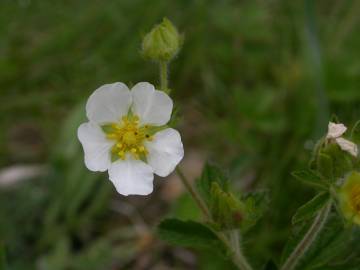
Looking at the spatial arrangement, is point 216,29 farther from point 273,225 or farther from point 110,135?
point 110,135

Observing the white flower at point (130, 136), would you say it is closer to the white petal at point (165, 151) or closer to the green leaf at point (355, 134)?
the white petal at point (165, 151)

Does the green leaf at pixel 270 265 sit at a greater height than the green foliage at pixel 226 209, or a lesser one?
lesser

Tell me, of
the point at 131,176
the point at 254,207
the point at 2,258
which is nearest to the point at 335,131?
the point at 254,207

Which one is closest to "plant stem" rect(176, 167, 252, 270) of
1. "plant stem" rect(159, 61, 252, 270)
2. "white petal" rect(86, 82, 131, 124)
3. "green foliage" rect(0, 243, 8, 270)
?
"plant stem" rect(159, 61, 252, 270)

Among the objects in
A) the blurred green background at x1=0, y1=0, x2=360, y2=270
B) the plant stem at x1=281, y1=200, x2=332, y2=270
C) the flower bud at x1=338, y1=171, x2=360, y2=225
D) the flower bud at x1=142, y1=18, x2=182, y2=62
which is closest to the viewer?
the flower bud at x1=338, y1=171, x2=360, y2=225

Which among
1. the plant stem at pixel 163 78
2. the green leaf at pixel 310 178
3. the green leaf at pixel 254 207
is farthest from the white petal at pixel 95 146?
the green leaf at pixel 310 178

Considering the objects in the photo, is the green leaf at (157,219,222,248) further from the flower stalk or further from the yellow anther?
the yellow anther
